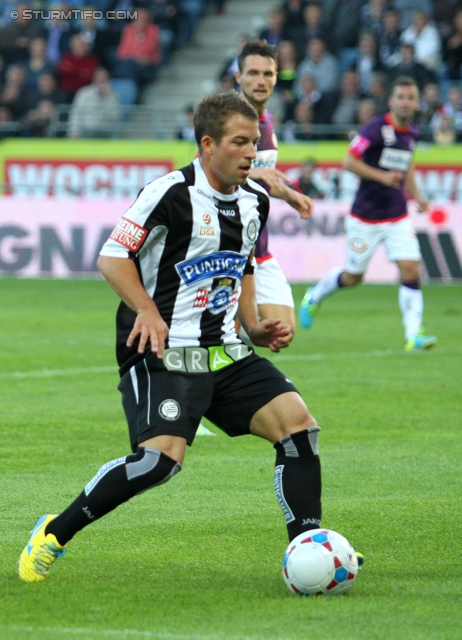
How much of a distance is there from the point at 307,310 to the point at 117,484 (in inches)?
363

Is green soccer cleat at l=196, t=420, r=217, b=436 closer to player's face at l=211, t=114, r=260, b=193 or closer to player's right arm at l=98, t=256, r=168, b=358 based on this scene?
player's right arm at l=98, t=256, r=168, b=358

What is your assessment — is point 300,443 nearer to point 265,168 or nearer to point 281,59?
point 265,168

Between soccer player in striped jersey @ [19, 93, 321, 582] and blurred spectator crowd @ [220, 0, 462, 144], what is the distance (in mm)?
16409

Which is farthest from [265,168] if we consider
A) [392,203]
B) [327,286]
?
[327,286]

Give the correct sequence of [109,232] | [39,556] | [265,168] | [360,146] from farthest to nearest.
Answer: [109,232] < [360,146] < [265,168] < [39,556]

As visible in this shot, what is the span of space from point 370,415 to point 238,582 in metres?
4.29

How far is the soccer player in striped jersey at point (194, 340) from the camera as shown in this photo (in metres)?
4.77

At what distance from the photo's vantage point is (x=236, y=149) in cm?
488

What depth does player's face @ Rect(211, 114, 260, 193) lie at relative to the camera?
16.0 ft

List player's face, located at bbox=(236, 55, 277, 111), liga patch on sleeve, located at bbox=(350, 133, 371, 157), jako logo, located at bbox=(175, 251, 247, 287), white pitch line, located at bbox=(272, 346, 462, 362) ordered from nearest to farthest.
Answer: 1. jako logo, located at bbox=(175, 251, 247, 287)
2. player's face, located at bbox=(236, 55, 277, 111)
3. white pitch line, located at bbox=(272, 346, 462, 362)
4. liga patch on sleeve, located at bbox=(350, 133, 371, 157)

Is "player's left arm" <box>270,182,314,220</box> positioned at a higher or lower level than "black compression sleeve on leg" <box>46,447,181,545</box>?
higher

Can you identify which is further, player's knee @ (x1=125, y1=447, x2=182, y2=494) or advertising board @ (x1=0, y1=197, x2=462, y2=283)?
advertising board @ (x1=0, y1=197, x2=462, y2=283)

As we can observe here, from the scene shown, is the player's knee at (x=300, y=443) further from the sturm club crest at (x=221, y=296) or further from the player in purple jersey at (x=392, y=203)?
the player in purple jersey at (x=392, y=203)

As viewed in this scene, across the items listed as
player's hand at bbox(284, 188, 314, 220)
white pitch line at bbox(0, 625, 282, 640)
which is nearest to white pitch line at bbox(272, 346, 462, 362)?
A: player's hand at bbox(284, 188, 314, 220)
